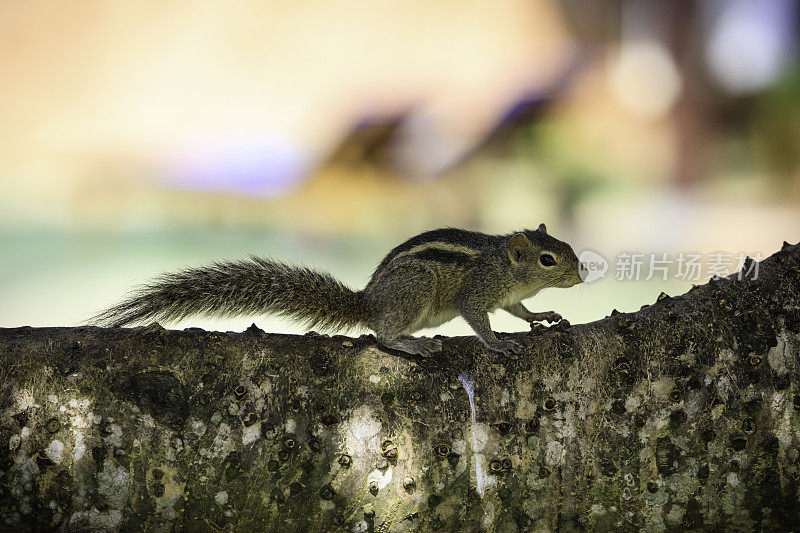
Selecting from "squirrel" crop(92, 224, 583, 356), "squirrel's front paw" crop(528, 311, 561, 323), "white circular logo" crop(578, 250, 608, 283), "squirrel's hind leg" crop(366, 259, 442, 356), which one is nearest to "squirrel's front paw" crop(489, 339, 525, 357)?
"squirrel" crop(92, 224, 583, 356)

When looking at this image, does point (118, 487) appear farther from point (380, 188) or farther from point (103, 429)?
point (380, 188)

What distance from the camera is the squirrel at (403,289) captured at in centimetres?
188

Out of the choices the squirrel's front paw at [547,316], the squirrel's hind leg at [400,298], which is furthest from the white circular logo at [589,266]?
the squirrel's hind leg at [400,298]

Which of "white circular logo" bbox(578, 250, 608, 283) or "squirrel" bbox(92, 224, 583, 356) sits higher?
"white circular logo" bbox(578, 250, 608, 283)

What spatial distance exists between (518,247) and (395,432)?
119 centimetres

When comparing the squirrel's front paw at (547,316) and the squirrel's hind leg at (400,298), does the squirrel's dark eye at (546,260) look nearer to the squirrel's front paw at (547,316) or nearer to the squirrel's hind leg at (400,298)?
Answer: the squirrel's front paw at (547,316)

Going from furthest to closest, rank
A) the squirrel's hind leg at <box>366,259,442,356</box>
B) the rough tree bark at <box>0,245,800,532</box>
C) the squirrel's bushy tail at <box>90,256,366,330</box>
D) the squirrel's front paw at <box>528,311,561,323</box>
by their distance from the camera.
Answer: the squirrel's front paw at <box>528,311,561,323</box>, the squirrel's hind leg at <box>366,259,442,356</box>, the squirrel's bushy tail at <box>90,256,366,330</box>, the rough tree bark at <box>0,245,800,532</box>

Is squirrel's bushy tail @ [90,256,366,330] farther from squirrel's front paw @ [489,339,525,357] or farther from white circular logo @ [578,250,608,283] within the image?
white circular logo @ [578,250,608,283]

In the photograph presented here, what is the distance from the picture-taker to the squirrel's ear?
2.54m

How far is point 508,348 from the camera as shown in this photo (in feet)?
5.38

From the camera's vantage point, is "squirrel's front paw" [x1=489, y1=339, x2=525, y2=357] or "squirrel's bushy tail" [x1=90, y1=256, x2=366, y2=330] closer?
"squirrel's front paw" [x1=489, y1=339, x2=525, y2=357]

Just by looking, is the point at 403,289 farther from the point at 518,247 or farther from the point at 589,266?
the point at 589,266

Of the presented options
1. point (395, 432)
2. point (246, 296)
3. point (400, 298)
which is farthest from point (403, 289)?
point (395, 432)

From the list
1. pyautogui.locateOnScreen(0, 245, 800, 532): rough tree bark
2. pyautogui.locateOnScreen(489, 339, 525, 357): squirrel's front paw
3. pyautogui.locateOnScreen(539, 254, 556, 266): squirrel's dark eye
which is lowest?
pyautogui.locateOnScreen(0, 245, 800, 532): rough tree bark
